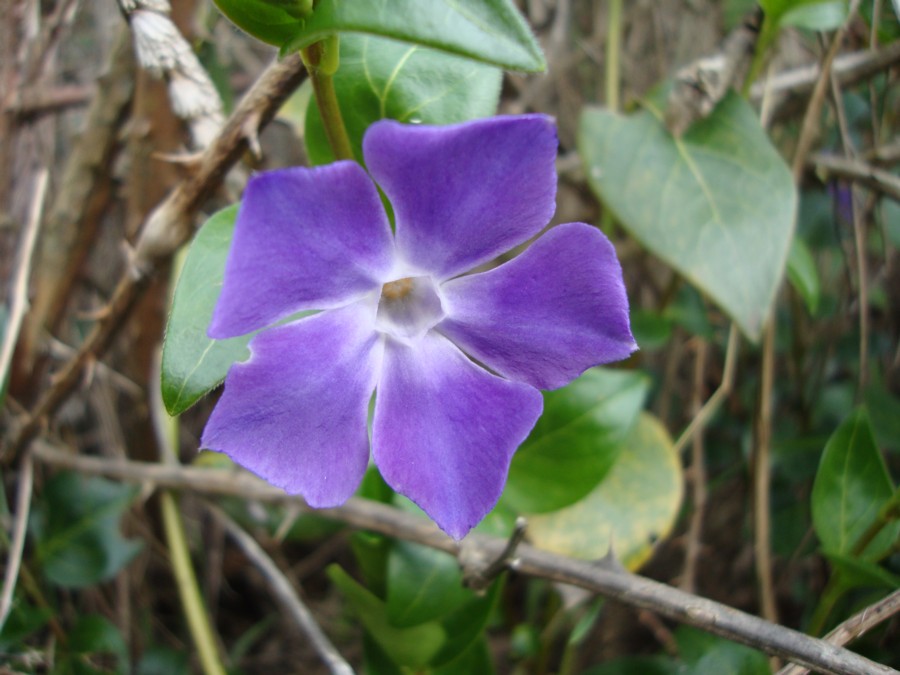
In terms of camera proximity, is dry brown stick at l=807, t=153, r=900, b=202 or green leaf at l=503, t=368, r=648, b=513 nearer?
green leaf at l=503, t=368, r=648, b=513

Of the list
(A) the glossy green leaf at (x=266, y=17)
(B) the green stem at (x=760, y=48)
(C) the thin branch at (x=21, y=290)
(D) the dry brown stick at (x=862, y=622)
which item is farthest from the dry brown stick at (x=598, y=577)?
(B) the green stem at (x=760, y=48)

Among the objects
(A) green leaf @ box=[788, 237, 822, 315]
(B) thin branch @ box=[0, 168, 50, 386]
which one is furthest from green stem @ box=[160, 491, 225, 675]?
(A) green leaf @ box=[788, 237, 822, 315]

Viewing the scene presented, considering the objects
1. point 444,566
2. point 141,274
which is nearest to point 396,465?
point 444,566

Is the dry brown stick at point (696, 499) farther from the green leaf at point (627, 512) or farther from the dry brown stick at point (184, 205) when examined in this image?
the dry brown stick at point (184, 205)

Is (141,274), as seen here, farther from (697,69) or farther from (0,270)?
(697,69)

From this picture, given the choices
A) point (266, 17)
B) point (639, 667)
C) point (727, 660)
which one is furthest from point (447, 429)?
point (639, 667)

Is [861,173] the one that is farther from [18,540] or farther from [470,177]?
[18,540]

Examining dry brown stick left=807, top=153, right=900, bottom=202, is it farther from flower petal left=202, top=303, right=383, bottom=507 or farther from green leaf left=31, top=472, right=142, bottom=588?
green leaf left=31, top=472, right=142, bottom=588
